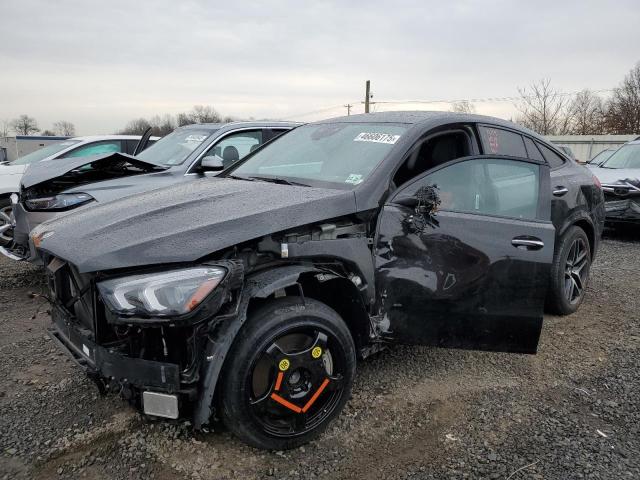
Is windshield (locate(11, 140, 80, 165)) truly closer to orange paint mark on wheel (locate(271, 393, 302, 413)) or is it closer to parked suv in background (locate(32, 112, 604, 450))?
parked suv in background (locate(32, 112, 604, 450))

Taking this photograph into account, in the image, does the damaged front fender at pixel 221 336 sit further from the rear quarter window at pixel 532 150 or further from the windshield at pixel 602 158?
the windshield at pixel 602 158

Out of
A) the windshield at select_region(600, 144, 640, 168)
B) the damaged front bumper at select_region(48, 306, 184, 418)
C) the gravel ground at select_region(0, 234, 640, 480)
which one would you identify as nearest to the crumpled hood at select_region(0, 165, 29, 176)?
the gravel ground at select_region(0, 234, 640, 480)

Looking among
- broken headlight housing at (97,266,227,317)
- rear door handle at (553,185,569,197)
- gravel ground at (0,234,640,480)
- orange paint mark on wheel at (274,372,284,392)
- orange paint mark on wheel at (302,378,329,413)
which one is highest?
rear door handle at (553,185,569,197)

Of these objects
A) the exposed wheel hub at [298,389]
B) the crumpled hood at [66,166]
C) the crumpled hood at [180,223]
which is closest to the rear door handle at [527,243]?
the crumpled hood at [180,223]

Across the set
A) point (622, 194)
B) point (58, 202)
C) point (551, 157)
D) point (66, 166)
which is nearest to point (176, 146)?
point (66, 166)

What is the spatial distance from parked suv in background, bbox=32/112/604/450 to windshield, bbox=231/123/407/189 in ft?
0.05

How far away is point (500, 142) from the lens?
150 inches

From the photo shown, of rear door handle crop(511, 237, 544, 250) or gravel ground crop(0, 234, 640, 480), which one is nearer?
gravel ground crop(0, 234, 640, 480)

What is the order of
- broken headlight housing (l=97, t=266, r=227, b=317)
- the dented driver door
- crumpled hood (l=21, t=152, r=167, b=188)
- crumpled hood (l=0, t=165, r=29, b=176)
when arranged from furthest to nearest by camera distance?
crumpled hood (l=0, t=165, r=29, b=176) < crumpled hood (l=21, t=152, r=167, b=188) < the dented driver door < broken headlight housing (l=97, t=266, r=227, b=317)

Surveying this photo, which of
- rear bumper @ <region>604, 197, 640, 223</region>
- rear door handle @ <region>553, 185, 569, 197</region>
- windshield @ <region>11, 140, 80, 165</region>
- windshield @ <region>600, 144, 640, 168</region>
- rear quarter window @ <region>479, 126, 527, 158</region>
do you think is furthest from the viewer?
windshield @ <region>600, 144, 640, 168</region>

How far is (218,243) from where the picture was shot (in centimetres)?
222

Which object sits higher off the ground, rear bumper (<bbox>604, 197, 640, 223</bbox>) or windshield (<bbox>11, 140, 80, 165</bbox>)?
windshield (<bbox>11, 140, 80, 165</bbox>)

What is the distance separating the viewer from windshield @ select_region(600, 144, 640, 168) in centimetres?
845

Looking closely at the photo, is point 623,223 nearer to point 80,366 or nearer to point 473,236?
point 473,236
